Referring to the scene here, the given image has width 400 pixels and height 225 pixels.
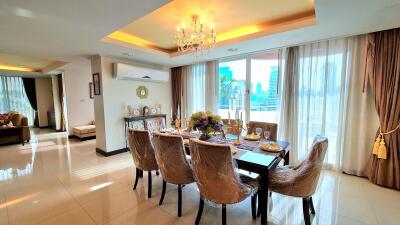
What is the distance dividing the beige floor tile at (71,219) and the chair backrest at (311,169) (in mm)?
2245

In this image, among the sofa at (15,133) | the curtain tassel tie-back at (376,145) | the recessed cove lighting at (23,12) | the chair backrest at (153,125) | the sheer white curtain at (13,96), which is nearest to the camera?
the recessed cove lighting at (23,12)

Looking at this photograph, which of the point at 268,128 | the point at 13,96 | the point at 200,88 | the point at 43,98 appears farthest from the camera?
the point at 43,98

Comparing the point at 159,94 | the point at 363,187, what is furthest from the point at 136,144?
the point at 363,187

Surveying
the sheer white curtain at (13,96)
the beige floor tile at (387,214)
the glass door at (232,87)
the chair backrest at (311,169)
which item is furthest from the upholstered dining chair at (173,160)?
the sheer white curtain at (13,96)

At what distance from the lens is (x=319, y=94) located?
3234 millimetres

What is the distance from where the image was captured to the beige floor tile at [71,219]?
6.36 ft

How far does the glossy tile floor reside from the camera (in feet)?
6.54

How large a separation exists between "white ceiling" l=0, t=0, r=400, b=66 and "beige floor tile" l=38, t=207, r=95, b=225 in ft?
7.58

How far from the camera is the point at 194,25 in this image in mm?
2719

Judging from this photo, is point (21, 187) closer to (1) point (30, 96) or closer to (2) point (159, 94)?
(2) point (159, 94)

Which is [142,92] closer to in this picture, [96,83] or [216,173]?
[96,83]

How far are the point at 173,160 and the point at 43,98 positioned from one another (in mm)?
9172

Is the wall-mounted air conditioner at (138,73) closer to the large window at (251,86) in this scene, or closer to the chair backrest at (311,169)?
the large window at (251,86)

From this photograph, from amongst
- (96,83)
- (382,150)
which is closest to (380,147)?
(382,150)
